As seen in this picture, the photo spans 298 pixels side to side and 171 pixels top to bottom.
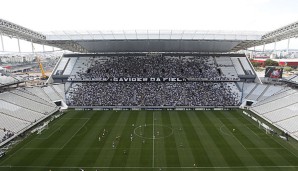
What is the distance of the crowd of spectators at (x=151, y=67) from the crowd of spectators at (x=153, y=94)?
9.49 ft

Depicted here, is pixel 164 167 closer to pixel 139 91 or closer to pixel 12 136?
pixel 12 136

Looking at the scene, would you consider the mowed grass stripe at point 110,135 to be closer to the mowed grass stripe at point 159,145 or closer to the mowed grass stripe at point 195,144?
the mowed grass stripe at point 159,145

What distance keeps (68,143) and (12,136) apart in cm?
877

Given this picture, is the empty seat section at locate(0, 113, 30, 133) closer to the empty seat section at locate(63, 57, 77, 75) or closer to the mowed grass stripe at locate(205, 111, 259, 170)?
Answer: the empty seat section at locate(63, 57, 77, 75)

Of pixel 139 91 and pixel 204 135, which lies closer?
pixel 204 135

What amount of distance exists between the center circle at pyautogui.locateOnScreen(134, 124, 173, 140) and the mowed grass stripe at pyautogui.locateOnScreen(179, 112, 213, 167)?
2.98 m

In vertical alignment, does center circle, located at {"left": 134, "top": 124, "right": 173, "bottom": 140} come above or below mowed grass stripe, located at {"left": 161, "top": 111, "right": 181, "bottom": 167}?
above

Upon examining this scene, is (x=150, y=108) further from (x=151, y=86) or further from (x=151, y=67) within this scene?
(x=151, y=67)

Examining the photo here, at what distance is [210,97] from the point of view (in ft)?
174

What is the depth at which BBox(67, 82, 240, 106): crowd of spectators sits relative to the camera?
51.4m

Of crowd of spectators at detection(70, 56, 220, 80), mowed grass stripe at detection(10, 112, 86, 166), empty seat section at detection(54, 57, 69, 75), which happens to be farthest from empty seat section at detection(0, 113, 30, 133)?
empty seat section at detection(54, 57, 69, 75)

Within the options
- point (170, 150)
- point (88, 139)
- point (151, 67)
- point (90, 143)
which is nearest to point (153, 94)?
point (151, 67)

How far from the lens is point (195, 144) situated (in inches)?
1233

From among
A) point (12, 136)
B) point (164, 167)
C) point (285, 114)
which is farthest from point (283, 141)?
point (12, 136)
